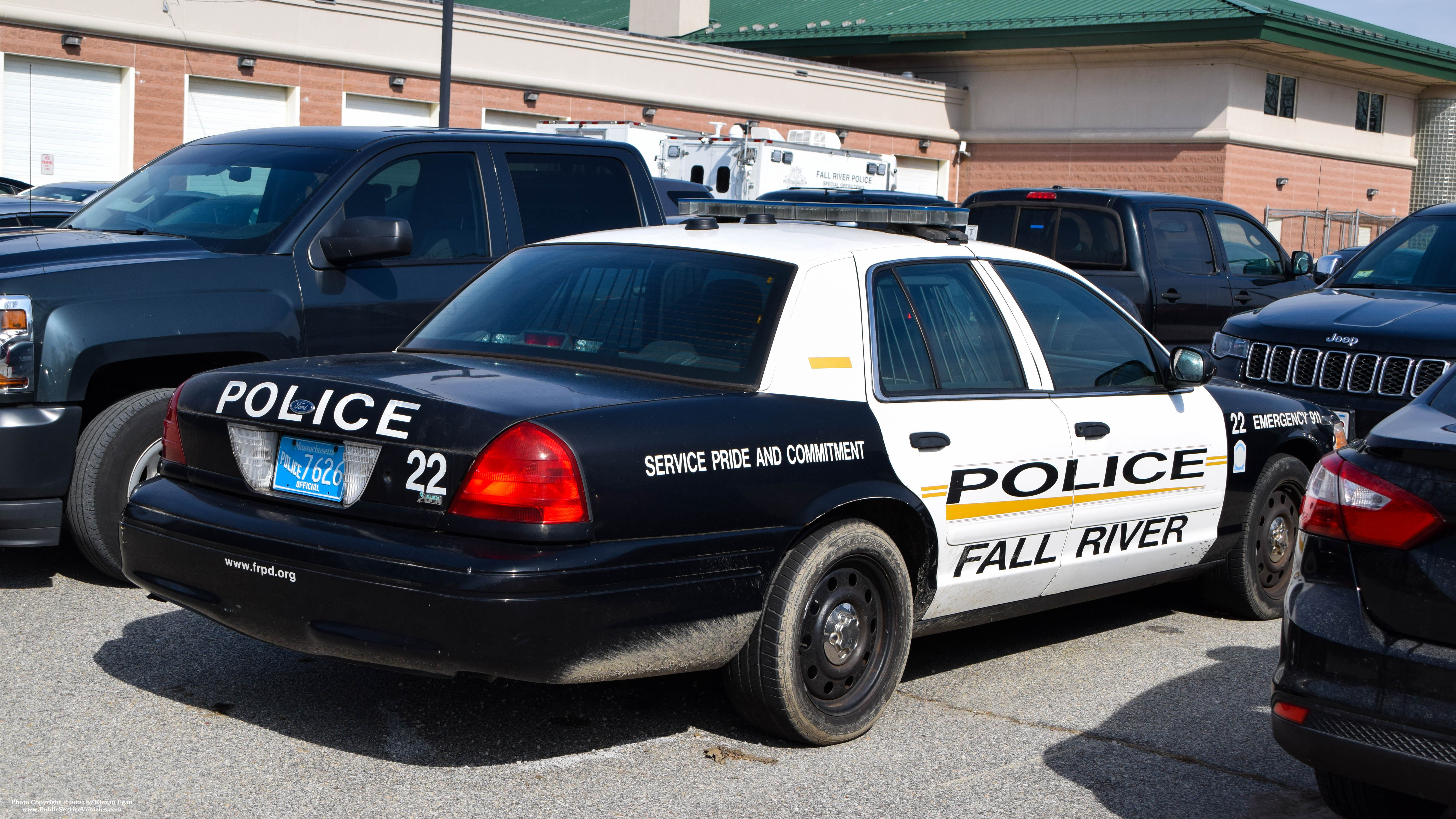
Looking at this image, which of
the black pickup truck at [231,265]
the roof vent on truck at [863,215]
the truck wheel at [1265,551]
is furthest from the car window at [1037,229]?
the roof vent on truck at [863,215]

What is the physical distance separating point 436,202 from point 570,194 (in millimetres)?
777

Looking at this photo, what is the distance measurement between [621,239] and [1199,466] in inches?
96.4

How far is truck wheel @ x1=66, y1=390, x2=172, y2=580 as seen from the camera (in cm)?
583

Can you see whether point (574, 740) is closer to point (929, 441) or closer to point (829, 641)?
point (829, 641)

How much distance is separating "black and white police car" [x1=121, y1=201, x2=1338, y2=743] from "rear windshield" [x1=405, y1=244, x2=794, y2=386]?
12mm

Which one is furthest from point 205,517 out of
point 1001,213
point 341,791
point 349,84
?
point 349,84

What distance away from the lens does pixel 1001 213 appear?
12242 mm

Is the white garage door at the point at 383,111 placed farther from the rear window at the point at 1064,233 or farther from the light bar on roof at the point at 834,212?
the light bar on roof at the point at 834,212

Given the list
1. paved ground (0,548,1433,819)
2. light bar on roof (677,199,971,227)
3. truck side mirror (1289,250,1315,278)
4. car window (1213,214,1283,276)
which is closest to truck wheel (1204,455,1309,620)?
paved ground (0,548,1433,819)

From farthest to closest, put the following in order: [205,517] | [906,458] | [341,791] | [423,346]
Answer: [423,346] < [906,458] < [205,517] < [341,791]

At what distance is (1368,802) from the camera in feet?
13.1

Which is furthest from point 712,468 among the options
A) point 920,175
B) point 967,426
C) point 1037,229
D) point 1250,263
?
point 920,175

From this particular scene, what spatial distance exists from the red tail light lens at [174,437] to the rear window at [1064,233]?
793 cm

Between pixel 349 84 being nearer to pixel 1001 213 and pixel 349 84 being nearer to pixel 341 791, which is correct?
pixel 1001 213
